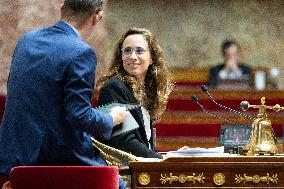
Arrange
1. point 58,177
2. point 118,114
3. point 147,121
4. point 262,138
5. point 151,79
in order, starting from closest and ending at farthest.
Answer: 1. point 58,177
2. point 118,114
3. point 262,138
4. point 147,121
5. point 151,79

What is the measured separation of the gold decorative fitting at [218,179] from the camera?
3.65m

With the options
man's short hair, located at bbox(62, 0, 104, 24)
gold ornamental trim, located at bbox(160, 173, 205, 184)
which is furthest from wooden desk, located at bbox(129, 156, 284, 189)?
man's short hair, located at bbox(62, 0, 104, 24)

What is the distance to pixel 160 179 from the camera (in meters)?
3.66

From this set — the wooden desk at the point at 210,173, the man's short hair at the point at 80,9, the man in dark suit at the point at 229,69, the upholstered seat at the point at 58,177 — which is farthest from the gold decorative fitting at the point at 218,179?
the man in dark suit at the point at 229,69

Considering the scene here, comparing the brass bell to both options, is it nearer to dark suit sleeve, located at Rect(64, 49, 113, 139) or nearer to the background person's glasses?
the background person's glasses

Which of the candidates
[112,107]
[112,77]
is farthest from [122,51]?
[112,107]

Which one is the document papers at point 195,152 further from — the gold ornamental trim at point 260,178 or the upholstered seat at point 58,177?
the upholstered seat at point 58,177

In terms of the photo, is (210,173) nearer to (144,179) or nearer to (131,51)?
(144,179)

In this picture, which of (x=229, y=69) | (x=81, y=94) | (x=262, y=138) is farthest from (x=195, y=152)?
(x=229, y=69)

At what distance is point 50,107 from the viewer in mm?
3170

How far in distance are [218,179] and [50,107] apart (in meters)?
0.89

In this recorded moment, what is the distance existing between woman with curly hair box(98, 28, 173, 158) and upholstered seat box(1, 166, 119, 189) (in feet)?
2.87

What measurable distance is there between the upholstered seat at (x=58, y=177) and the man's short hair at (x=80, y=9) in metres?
0.64

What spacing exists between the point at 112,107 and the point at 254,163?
2.20 ft
